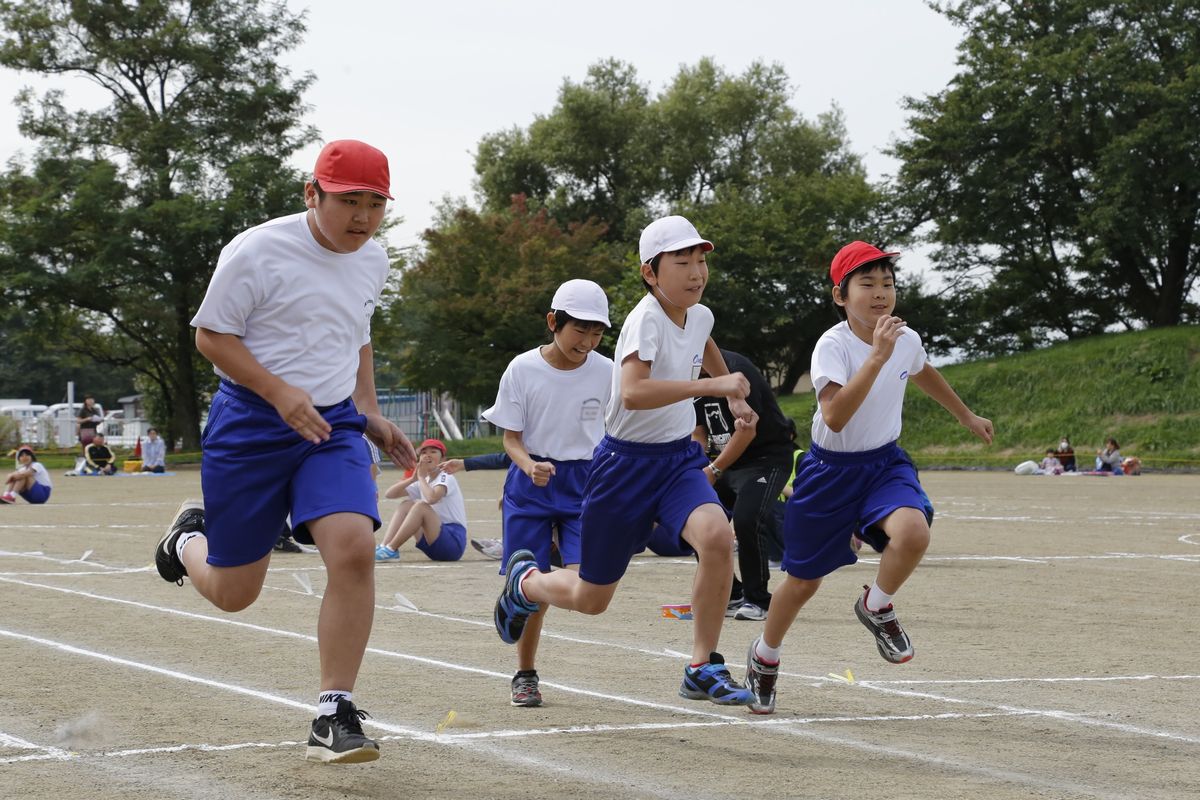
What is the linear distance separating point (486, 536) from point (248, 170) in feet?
119

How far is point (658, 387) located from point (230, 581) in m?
1.86

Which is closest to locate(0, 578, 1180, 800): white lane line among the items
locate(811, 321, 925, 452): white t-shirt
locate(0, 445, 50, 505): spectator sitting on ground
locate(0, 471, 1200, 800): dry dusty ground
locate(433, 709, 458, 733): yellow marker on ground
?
locate(0, 471, 1200, 800): dry dusty ground

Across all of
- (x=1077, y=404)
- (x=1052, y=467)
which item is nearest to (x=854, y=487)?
(x=1052, y=467)

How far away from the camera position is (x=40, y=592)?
1166cm

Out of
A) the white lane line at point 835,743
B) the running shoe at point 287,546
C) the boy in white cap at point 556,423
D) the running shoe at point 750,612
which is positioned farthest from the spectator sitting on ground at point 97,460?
the boy in white cap at point 556,423

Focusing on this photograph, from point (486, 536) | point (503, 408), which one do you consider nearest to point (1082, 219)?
point (486, 536)

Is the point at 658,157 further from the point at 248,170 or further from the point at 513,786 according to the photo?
the point at 513,786

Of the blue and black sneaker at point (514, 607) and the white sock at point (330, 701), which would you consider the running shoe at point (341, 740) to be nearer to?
the white sock at point (330, 701)

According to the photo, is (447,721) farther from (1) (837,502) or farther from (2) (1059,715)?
(2) (1059,715)

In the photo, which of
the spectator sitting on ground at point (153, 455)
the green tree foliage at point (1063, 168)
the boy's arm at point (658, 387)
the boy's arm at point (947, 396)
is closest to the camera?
the boy's arm at point (658, 387)

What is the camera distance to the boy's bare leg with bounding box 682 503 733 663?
6270mm

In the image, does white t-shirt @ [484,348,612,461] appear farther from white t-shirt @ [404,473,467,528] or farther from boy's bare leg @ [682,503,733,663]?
white t-shirt @ [404,473,467,528]

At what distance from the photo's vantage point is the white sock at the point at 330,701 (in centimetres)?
520

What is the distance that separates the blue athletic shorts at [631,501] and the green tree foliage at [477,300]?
4966cm
